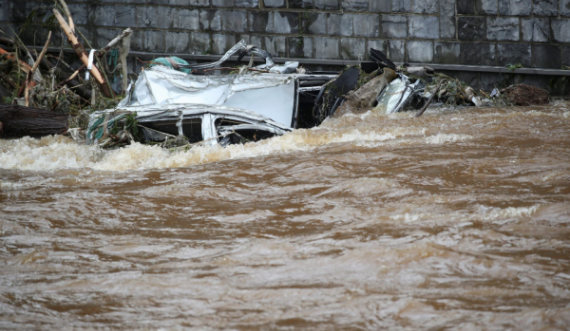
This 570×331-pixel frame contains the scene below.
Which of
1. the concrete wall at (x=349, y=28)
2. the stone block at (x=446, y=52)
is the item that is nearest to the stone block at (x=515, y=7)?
the concrete wall at (x=349, y=28)

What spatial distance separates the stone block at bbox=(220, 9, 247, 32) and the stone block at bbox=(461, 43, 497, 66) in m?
4.43

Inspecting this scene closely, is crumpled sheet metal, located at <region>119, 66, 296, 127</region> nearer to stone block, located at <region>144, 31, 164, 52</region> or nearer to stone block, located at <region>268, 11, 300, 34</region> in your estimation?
stone block, located at <region>144, 31, 164, 52</region>

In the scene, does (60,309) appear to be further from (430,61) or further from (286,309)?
(430,61)

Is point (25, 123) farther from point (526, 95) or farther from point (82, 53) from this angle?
point (526, 95)

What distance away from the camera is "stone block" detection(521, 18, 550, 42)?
1162cm

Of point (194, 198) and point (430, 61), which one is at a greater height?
point (430, 61)

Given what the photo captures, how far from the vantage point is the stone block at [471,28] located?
38.5ft

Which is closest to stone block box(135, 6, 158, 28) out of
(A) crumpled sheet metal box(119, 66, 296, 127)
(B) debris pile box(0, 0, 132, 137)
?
(B) debris pile box(0, 0, 132, 137)

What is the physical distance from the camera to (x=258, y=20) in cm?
1170

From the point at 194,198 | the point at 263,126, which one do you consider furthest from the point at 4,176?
the point at 263,126

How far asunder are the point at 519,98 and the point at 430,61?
1913 millimetres

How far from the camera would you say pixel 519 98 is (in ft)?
35.6

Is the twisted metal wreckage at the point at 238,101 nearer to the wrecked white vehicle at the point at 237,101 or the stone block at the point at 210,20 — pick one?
the wrecked white vehicle at the point at 237,101

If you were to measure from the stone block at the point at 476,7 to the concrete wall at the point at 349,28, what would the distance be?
0.02m
